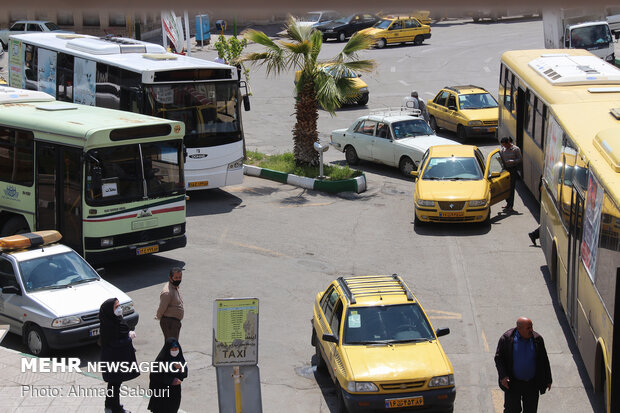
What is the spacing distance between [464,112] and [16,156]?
1547cm

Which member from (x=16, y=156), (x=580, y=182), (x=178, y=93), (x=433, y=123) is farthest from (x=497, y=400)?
(x=433, y=123)

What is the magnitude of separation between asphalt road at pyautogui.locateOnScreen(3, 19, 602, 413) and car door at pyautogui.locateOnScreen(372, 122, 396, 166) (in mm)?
585

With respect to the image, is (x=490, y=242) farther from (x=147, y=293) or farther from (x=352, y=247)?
(x=147, y=293)

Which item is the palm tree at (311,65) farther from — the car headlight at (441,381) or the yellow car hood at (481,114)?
the car headlight at (441,381)

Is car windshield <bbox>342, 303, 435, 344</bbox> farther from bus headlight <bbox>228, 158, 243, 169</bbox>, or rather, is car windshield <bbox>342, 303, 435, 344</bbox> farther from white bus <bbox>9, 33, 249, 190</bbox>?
bus headlight <bbox>228, 158, 243, 169</bbox>

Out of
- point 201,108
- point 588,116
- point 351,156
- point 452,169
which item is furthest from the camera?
point 351,156

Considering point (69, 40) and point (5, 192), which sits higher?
point (69, 40)

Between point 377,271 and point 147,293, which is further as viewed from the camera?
point 377,271

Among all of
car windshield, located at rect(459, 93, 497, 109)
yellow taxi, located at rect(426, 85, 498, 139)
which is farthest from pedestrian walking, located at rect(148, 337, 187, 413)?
car windshield, located at rect(459, 93, 497, 109)

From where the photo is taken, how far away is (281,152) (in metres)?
26.3

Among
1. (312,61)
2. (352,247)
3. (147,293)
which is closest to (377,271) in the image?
Answer: (352,247)

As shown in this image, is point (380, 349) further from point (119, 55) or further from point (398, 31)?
point (398, 31)

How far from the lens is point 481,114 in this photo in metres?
26.8

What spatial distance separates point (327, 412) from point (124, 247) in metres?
6.33
